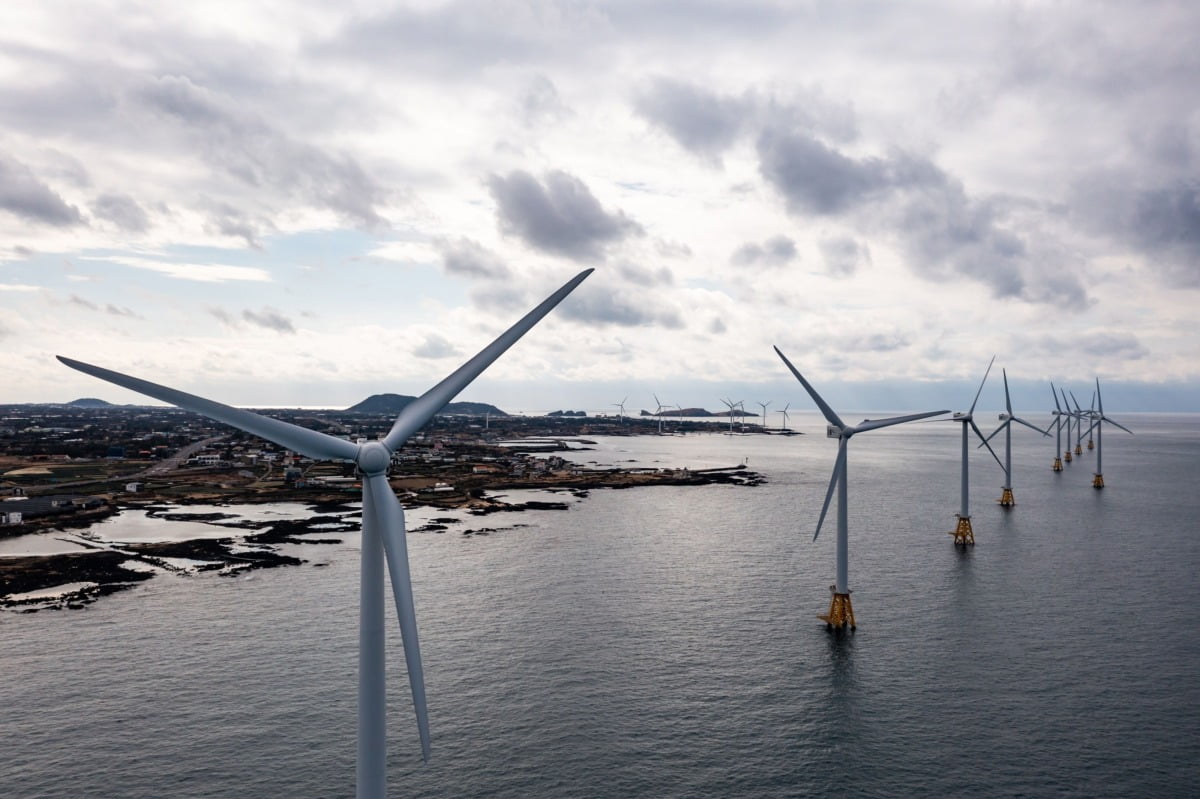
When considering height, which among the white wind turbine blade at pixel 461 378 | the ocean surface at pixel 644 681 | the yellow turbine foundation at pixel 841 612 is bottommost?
the ocean surface at pixel 644 681

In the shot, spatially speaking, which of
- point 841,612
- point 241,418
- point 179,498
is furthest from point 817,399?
point 179,498

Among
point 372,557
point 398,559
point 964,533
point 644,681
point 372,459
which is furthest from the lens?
point 964,533

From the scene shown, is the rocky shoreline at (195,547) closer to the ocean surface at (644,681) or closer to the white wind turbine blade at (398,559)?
the ocean surface at (644,681)

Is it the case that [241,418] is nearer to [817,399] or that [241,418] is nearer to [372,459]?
[372,459]

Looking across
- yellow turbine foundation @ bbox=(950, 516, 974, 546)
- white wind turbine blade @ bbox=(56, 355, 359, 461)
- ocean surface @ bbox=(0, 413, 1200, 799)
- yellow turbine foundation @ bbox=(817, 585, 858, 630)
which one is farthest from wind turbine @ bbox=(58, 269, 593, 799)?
yellow turbine foundation @ bbox=(950, 516, 974, 546)

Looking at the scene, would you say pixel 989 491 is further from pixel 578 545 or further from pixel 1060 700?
pixel 1060 700

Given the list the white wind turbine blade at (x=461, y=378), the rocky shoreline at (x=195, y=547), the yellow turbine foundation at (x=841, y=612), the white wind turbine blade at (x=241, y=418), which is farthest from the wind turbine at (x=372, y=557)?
the rocky shoreline at (x=195, y=547)

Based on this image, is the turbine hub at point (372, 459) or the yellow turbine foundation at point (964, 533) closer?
the turbine hub at point (372, 459)

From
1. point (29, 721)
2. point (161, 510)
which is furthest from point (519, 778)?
point (161, 510)
